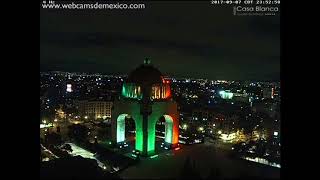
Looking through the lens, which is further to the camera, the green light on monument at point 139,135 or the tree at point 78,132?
the green light on monument at point 139,135

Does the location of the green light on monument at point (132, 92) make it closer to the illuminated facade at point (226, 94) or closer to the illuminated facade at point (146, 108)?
the illuminated facade at point (146, 108)

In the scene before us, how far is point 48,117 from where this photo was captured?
120 inches

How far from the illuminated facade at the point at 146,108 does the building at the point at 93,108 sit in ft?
0.61

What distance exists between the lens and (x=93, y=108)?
3334 mm

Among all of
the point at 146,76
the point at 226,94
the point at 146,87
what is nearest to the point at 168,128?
the point at 146,87

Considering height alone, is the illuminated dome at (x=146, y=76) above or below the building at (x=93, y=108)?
above

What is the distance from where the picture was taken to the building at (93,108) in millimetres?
3282

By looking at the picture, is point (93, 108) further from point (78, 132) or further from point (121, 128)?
point (121, 128)

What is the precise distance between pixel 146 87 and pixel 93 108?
118 centimetres

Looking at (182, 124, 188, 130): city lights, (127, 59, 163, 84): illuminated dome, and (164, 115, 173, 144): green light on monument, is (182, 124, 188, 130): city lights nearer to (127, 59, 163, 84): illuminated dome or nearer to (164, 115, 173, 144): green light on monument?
(164, 115, 173, 144): green light on monument

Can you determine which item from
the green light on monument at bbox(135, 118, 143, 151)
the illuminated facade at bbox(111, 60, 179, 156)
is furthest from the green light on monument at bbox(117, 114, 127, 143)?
the green light on monument at bbox(135, 118, 143, 151)

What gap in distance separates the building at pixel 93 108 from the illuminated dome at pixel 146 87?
37 cm

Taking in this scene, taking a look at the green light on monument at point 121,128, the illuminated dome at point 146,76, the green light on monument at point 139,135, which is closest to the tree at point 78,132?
the green light on monument at point 121,128

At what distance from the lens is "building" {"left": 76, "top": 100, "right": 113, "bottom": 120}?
10.8 feet
